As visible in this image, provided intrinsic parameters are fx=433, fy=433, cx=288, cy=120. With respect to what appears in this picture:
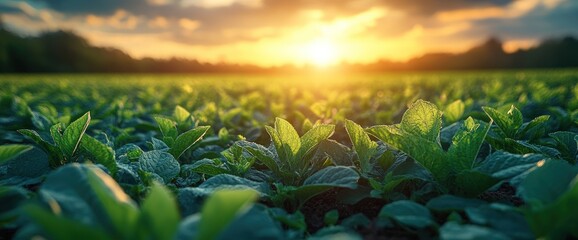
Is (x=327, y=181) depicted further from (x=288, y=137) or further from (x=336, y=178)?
(x=288, y=137)

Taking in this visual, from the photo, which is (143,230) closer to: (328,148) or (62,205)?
(62,205)

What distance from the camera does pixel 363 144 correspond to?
6.12 feet

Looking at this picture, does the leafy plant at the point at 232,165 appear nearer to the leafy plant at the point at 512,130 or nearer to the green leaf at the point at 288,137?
the green leaf at the point at 288,137

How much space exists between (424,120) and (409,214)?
531mm

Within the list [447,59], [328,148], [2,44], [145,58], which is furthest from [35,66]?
[328,148]

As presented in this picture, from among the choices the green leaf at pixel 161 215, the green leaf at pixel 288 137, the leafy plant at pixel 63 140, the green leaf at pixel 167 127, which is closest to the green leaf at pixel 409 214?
the green leaf at pixel 288 137

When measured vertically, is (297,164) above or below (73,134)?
below

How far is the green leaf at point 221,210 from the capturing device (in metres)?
0.99

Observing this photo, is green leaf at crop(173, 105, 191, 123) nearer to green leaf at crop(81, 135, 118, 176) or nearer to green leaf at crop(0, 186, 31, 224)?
green leaf at crop(81, 135, 118, 176)

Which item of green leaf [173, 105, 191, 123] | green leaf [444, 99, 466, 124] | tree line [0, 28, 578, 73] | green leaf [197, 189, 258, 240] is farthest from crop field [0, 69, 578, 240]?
tree line [0, 28, 578, 73]

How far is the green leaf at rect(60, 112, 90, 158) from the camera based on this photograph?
1.88 m

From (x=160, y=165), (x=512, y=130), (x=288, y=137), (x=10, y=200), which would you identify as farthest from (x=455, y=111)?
(x=10, y=200)

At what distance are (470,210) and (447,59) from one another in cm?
6756

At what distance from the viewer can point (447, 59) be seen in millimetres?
64250
